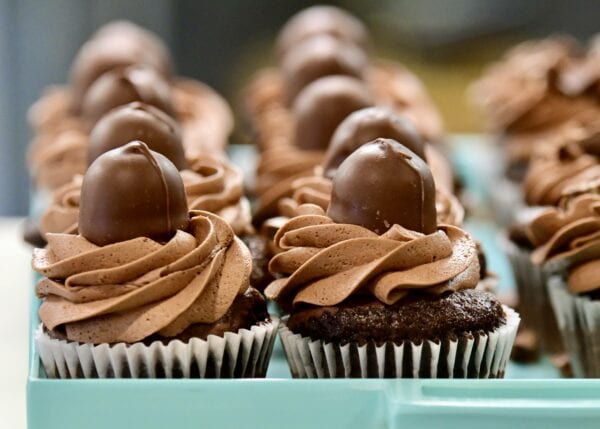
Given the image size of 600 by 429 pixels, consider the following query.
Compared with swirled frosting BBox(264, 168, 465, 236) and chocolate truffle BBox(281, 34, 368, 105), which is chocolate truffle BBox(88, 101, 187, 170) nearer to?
swirled frosting BBox(264, 168, 465, 236)

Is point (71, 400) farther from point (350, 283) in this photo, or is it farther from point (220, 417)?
point (350, 283)

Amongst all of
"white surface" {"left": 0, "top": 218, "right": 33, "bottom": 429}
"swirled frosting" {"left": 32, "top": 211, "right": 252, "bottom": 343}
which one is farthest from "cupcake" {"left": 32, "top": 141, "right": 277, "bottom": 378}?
"white surface" {"left": 0, "top": 218, "right": 33, "bottom": 429}

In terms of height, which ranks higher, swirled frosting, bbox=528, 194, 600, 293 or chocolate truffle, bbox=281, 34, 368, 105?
chocolate truffle, bbox=281, 34, 368, 105

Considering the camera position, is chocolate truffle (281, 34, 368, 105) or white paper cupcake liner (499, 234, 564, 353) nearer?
white paper cupcake liner (499, 234, 564, 353)

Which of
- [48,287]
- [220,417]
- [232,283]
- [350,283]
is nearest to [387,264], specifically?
[350,283]

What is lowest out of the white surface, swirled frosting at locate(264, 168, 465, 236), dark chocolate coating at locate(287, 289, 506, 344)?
the white surface

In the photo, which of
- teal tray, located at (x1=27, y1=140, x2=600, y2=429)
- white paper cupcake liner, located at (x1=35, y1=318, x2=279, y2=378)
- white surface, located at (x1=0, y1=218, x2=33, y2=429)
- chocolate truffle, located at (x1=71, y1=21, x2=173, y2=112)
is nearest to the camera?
teal tray, located at (x1=27, y1=140, x2=600, y2=429)

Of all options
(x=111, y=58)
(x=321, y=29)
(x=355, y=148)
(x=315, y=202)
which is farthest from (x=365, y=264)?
(x=321, y=29)
